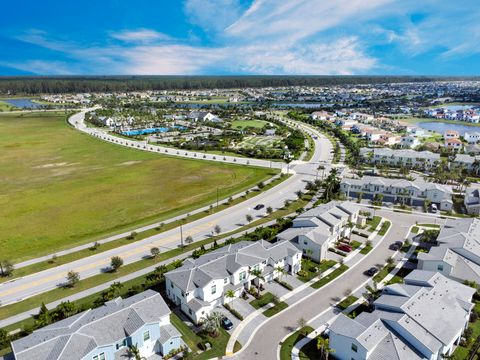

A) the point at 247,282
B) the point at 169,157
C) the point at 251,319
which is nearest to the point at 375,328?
the point at 251,319

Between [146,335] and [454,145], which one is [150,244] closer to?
[146,335]

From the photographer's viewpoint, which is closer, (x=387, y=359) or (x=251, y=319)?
(x=387, y=359)

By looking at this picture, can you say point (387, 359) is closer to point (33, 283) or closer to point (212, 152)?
point (33, 283)

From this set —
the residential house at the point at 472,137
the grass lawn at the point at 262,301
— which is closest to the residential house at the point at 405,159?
the residential house at the point at 472,137

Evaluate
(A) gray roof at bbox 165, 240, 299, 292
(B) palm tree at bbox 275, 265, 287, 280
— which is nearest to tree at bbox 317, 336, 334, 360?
(B) palm tree at bbox 275, 265, 287, 280

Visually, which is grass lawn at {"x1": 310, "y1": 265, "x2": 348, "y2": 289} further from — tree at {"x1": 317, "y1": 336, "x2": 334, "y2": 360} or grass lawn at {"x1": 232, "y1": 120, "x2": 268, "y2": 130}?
grass lawn at {"x1": 232, "y1": 120, "x2": 268, "y2": 130}
